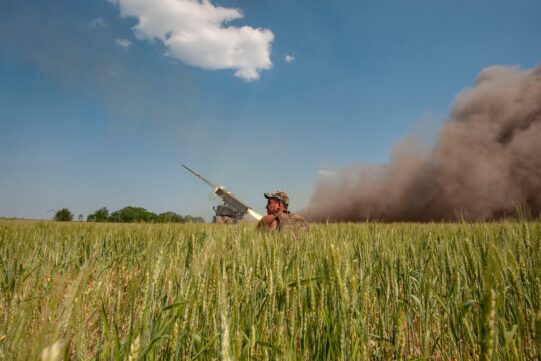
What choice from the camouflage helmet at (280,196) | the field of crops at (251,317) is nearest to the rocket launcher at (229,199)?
the camouflage helmet at (280,196)

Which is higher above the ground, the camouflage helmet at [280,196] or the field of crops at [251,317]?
the camouflage helmet at [280,196]

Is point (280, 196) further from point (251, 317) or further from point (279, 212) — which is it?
point (251, 317)

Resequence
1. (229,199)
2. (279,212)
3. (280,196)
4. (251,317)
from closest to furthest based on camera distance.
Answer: (251,317), (279,212), (280,196), (229,199)

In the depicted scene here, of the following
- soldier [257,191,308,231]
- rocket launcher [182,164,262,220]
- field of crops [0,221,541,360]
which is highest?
rocket launcher [182,164,262,220]

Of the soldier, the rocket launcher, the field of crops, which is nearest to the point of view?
the field of crops

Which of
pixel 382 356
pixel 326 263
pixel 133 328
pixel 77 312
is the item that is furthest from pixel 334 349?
pixel 77 312

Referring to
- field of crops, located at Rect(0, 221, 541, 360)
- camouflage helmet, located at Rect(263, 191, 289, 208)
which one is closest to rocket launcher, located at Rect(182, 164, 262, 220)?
camouflage helmet, located at Rect(263, 191, 289, 208)

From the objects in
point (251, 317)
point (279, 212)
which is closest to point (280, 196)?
point (279, 212)

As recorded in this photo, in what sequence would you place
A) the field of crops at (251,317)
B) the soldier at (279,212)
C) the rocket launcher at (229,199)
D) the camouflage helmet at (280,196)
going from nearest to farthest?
the field of crops at (251,317), the soldier at (279,212), the camouflage helmet at (280,196), the rocket launcher at (229,199)

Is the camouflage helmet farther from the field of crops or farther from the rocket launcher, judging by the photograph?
the rocket launcher

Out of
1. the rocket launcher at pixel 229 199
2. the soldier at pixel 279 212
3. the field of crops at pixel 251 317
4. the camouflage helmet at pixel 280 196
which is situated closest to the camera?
the field of crops at pixel 251 317

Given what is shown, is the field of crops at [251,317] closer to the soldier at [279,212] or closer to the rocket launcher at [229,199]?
the soldier at [279,212]

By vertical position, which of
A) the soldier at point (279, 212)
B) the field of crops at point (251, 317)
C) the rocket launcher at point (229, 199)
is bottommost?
the field of crops at point (251, 317)

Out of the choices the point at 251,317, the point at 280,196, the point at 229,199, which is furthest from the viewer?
the point at 229,199
